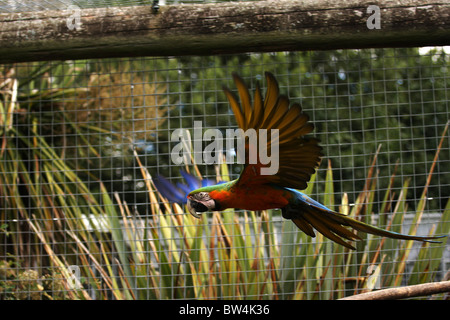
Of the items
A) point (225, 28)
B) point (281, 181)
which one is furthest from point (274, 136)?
point (225, 28)

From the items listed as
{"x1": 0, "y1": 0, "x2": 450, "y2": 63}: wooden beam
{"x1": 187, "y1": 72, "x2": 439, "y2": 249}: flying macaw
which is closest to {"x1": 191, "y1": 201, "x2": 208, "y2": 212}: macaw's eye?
{"x1": 187, "y1": 72, "x2": 439, "y2": 249}: flying macaw

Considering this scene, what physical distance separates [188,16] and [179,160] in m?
1.27

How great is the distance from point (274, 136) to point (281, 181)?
0.17 metres

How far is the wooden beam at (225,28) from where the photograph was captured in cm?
157

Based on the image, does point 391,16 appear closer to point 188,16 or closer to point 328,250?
point 188,16

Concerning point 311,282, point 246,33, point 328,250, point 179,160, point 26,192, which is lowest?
point 311,282

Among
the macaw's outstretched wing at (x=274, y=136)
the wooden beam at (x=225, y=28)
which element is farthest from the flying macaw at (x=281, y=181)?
the wooden beam at (x=225, y=28)

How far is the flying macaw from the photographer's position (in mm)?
912

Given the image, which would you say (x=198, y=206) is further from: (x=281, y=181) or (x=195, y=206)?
(x=281, y=181)

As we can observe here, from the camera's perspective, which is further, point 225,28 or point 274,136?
point 225,28

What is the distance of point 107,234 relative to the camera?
3092 millimetres

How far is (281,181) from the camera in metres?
1.11

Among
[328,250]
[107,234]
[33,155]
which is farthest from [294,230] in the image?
[33,155]
